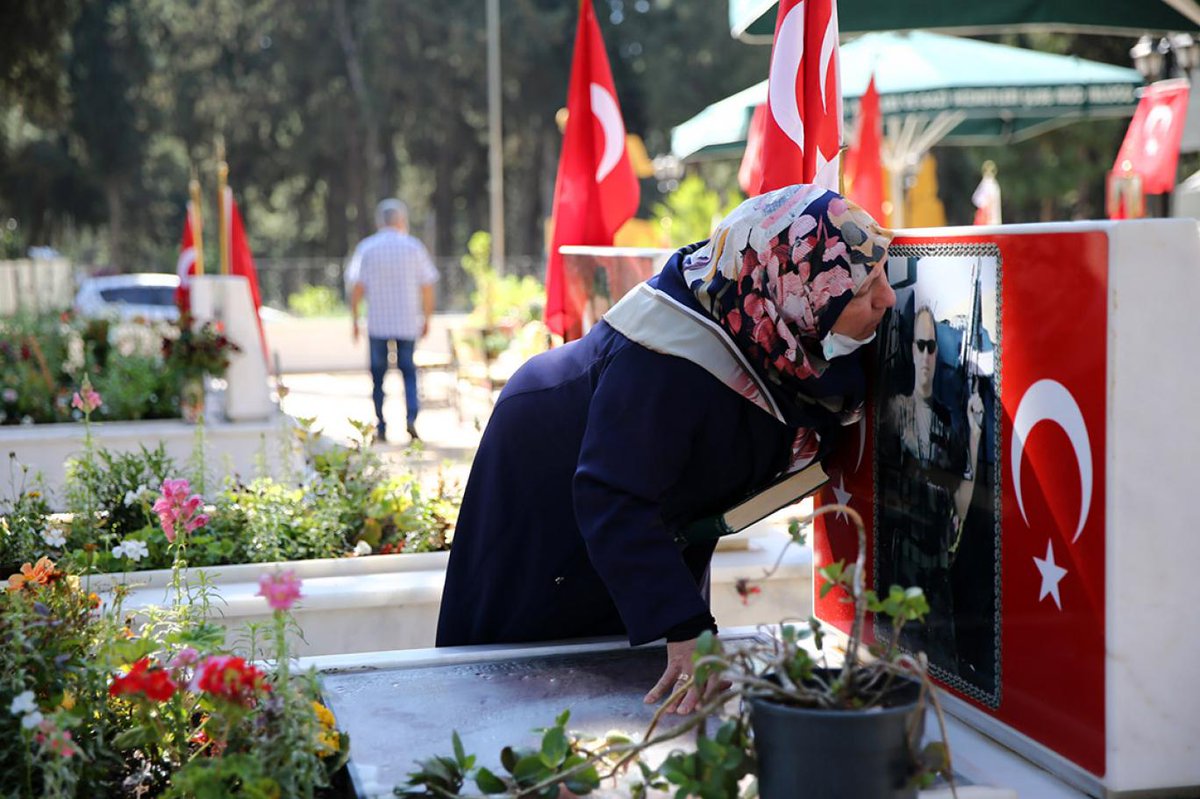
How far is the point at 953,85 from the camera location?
395 inches

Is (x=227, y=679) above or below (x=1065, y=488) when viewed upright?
below

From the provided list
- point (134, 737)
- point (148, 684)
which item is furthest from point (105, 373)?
point (148, 684)

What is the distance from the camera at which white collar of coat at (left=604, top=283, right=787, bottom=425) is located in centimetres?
223

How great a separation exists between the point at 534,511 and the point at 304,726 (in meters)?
0.93

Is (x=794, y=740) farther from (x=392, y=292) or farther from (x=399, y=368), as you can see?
(x=399, y=368)

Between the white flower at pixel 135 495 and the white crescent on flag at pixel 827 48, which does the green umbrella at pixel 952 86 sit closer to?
the white crescent on flag at pixel 827 48

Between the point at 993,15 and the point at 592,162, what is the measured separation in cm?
240

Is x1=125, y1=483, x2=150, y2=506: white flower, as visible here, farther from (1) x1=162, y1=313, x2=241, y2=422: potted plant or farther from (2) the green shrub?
(2) the green shrub

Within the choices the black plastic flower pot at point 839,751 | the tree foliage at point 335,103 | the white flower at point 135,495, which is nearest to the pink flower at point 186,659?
the black plastic flower pot at point 839,751

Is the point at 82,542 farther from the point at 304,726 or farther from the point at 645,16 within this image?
the point at 645,16

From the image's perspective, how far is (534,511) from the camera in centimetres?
263

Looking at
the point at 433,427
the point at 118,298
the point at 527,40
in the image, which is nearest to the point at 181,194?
the point at 527,40

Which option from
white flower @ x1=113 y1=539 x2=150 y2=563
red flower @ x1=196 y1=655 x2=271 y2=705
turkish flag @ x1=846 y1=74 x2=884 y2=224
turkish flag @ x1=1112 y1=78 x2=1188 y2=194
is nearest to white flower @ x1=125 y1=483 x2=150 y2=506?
white flower @ x1=113 y1=539 x2=150 y2=563

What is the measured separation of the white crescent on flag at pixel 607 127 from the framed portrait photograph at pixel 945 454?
2.59 meters
